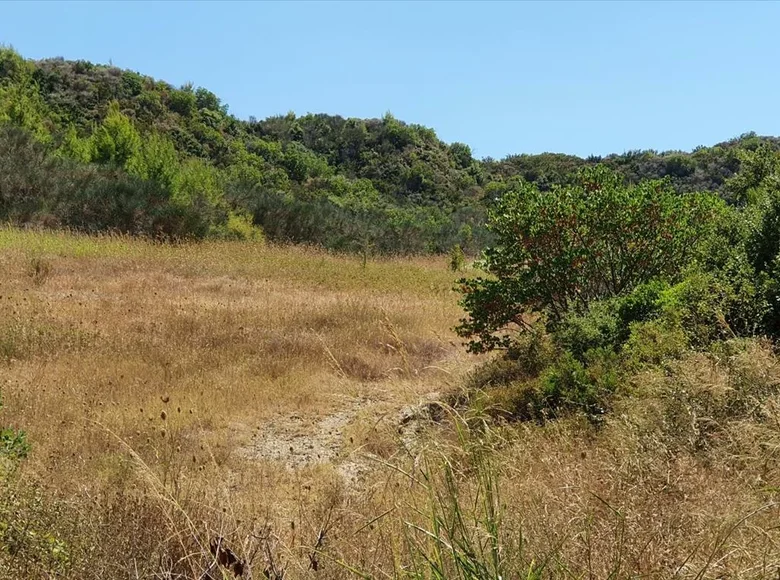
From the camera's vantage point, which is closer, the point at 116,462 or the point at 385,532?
the point at 385,532

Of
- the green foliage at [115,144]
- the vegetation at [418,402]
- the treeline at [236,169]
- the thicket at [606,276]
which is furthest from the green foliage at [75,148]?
the thicket at [606,276]

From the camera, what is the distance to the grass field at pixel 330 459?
223cm

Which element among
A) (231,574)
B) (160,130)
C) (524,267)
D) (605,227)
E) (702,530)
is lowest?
(231,574)

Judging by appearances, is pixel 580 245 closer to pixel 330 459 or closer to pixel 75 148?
pixel 330 459

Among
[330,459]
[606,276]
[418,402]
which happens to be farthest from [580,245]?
[418,402]

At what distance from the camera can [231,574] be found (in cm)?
216

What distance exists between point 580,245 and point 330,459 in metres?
3.90

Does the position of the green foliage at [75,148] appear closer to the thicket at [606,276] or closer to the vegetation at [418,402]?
the vegetation at [418,402]

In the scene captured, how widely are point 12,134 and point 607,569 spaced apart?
28022mm

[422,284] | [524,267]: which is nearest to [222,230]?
[422,284]

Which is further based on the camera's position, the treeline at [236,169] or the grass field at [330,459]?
the treeline at [236,169]

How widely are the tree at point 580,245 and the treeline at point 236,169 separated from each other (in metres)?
1.24

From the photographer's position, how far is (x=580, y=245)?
23.7 feet

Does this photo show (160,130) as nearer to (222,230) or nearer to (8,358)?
(222,230)
